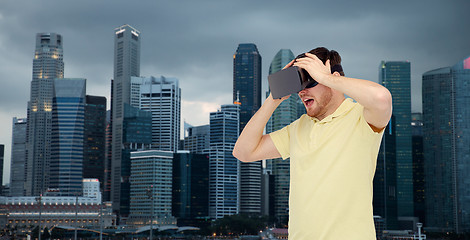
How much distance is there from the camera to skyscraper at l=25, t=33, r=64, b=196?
16312 centimetres

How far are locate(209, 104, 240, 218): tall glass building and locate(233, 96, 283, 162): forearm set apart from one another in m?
128

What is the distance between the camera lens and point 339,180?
198 centimetres

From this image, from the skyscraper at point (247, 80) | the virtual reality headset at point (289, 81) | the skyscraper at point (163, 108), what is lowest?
the virtual reality headset at point (289, 81)

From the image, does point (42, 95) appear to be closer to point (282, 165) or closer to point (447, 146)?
point (282, 165)

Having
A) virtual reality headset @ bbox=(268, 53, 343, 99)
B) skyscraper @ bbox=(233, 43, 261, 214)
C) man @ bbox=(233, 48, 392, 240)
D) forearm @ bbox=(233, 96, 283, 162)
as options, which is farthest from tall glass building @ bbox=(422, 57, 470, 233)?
virtual reality headset @ bbox=(268, 53, 343, 99)

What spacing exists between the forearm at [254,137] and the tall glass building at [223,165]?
419 ft

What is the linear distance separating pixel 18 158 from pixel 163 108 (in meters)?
48.1

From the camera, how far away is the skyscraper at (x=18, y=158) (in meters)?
163

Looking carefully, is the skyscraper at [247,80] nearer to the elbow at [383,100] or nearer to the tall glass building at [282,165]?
the tall glass building at [282,165]

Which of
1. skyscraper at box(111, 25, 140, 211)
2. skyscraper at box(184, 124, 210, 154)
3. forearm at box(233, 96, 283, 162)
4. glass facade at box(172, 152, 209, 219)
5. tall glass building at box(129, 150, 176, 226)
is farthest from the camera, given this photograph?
skyscraper at box(111, 25, 140, 211)

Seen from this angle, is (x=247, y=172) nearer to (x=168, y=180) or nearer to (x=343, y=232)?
(x=168, y=180)

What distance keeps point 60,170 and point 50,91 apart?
3696cm

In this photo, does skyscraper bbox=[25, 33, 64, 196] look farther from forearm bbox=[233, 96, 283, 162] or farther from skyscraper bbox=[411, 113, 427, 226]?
forearm bbox=[233, 96, 283, 162]

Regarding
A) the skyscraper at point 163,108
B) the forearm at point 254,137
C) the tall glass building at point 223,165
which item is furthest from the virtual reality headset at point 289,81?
the skyscraper at point 163,108
